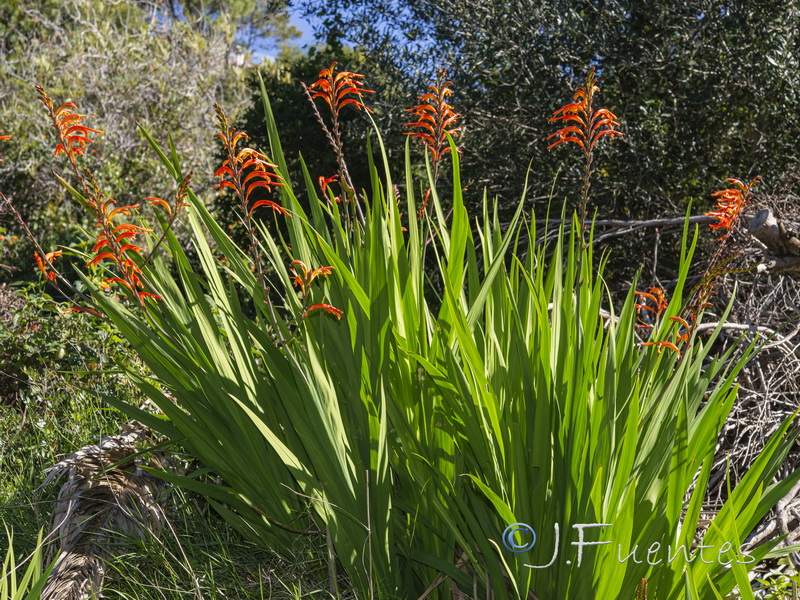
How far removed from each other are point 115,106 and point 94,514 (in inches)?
341

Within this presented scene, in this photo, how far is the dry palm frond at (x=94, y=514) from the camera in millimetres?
2162

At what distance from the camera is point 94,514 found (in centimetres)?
236

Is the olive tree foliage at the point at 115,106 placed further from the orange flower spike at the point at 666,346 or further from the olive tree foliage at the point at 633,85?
the orange flower spike at the point at 666,346

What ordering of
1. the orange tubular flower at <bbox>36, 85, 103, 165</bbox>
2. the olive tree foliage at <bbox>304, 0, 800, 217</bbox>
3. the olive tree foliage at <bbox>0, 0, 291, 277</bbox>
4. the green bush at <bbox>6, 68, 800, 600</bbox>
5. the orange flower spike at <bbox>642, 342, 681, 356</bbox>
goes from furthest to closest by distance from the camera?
the olive tree foliage at <bbox>0, 0, 291, 277</bbox> → the olive tree foliage at <bbox>304, 0, 800, 217</bbox> → the orange flower spike at <bbox>642, 342, 681, 356</bbox> → the orange tubular flower at <bbox>36, 85, 103, 165</bbox> → the green bush at <bbox>6, 68, 800, 600</bbox>

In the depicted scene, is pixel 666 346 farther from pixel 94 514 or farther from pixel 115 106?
pixel 115 106

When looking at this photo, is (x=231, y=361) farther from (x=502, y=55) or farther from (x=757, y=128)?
(x=757, y=128)

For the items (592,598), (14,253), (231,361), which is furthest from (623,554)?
(14,253)

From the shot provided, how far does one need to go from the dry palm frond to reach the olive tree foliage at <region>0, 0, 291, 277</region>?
5.68 metres

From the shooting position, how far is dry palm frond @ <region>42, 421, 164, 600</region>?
7.09 feet

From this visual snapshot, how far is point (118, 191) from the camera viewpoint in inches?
342

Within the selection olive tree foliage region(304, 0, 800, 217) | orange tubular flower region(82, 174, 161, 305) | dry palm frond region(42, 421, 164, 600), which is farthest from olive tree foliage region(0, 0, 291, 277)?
orange tubular flower region(82, 174, 161, 305)

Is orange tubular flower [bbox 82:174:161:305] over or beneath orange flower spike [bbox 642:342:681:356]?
over

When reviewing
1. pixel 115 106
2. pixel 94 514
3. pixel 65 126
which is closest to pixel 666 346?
pixel 65 126

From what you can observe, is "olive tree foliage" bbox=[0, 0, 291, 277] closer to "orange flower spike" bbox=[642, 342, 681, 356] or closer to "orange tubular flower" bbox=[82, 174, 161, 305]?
"orange tubular flower" bbox=[82, 174, 161, 305]
